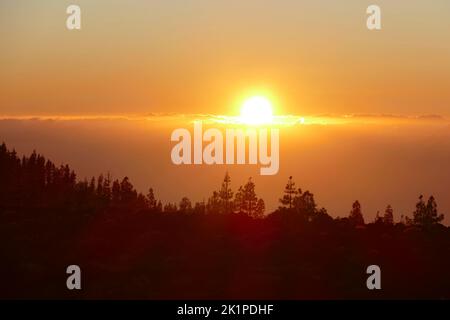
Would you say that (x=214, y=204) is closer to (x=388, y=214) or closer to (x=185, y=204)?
(x=185, y=204)

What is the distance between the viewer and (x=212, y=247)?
94125 mm

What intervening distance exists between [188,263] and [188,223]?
12.2m

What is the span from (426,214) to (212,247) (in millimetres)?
32834

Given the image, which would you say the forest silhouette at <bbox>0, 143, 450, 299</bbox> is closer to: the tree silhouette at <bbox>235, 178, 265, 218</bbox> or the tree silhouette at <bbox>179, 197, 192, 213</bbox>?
the tree silhouette at <bbox>235, 178, 265, 218</bbox>

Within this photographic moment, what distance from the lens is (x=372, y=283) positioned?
8688 cm

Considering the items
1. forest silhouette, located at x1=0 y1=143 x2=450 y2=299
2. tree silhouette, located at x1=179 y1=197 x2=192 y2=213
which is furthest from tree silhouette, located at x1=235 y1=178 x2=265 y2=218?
tree silhouette, located at x1=179 y1=197 x2=192 y2=213

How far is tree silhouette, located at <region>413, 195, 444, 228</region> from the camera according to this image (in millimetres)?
102438

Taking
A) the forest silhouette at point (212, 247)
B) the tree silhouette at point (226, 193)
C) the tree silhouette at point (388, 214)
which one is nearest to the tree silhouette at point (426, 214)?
the forest silhouette at point (212, 247)

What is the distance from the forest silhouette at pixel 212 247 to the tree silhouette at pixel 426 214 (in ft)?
0.57

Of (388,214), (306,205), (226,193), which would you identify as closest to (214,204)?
(226,193)

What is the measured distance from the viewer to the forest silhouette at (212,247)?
276 ft

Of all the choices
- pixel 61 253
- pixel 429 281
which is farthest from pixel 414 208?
pixel 61 253
